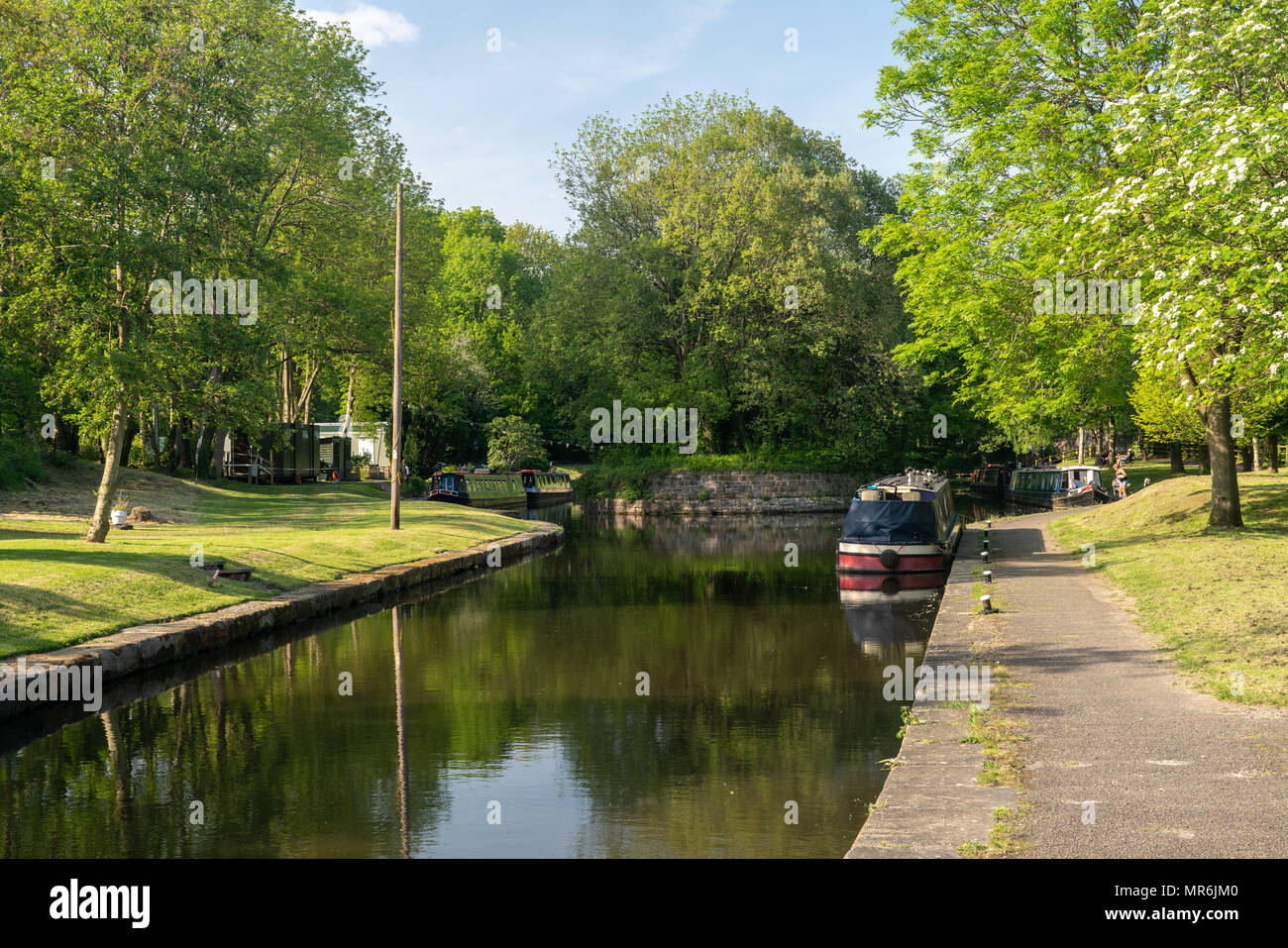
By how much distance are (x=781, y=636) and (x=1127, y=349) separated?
40.4ft

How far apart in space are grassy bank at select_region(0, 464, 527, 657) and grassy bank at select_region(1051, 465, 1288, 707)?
1414 cm

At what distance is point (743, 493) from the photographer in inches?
2298

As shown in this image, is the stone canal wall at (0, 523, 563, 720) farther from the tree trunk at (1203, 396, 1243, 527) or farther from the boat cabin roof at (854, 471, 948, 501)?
the tree trunk at (1203, 396, 1243, 527)

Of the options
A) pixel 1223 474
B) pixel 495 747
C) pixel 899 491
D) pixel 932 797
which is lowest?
pixel 495 747

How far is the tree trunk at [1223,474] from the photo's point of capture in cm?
2462

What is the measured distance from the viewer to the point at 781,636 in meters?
18.0

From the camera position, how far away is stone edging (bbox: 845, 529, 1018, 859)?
274 inches

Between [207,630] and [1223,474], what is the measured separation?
72.4 ft

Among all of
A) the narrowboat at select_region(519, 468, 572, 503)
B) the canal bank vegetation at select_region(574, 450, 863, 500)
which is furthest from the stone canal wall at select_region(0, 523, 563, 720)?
the narrowboat at select_region(519, 468, 572, 503)

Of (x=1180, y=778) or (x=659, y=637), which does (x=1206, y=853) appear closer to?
(x=1180, y=778)

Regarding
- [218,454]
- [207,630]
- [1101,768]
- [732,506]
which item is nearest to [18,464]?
[218,454]

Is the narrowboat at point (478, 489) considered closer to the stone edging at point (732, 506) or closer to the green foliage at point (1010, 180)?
the stone edging at point (732, 506)

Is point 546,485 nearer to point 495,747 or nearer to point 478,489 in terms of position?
point 478,489

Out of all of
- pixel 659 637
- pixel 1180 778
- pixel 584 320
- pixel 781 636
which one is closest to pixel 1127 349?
pixel 781 636
